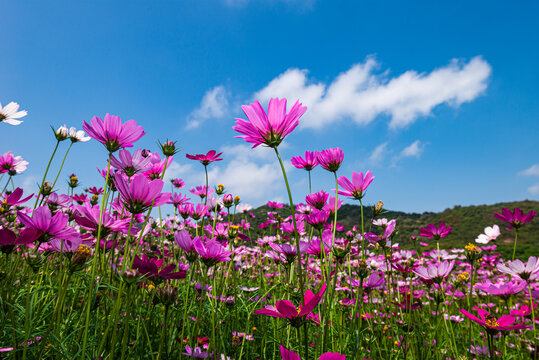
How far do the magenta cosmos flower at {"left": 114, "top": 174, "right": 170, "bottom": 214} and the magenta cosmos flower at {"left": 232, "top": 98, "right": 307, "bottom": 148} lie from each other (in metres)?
0.28

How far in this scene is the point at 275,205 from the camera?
9.69 feet

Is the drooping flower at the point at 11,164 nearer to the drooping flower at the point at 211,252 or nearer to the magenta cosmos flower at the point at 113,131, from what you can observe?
the magenta cosmos flower at the point at 113,131

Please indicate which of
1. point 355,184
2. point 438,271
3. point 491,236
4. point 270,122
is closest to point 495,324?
point 438,271

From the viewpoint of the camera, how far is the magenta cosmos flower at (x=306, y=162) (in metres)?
1.54

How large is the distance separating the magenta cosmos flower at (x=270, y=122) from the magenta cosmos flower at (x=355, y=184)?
59 cm

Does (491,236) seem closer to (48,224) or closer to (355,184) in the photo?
(355,184)

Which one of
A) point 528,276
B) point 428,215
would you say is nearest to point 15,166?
point 528,276

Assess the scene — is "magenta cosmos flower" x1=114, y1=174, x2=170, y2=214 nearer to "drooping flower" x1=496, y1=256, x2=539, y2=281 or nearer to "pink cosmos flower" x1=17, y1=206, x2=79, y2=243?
"pink cosmos flower" x1=17, y1=206, x2=79, y2=243

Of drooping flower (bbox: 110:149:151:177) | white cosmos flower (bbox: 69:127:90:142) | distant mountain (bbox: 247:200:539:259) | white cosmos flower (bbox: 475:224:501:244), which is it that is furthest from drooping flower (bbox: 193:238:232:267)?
distant mountain (bbox: 247:200:539:259)

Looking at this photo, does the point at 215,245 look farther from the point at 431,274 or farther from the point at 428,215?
the point at 428,215

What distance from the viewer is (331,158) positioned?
4.04 ft

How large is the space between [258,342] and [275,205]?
143cm

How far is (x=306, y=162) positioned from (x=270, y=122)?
2.68 feet

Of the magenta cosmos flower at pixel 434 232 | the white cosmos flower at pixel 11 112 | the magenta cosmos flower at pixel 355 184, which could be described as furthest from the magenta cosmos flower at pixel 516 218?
the white cosmos flower at pixel 11 112
